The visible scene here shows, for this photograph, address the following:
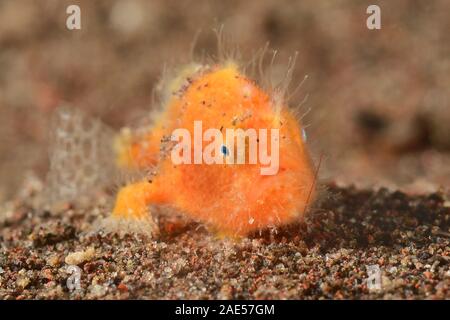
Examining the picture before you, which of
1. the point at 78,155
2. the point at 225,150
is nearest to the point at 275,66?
the point at 78,155

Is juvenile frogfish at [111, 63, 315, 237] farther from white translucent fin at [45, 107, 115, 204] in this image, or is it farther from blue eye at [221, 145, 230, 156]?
white translucent fin at [45, 107, 115, 204]

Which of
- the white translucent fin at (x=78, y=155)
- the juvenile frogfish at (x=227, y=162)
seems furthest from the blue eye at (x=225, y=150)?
the white translucent fin at (x=78, y=155)

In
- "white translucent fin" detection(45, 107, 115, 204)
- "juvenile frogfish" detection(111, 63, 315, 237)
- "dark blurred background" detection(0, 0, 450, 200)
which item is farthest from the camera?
"dark blurred background" detection(0, 0, 450, 200)

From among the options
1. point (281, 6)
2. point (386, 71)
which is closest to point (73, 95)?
point (281, 6)

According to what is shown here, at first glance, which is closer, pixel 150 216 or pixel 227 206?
pixel 227 206

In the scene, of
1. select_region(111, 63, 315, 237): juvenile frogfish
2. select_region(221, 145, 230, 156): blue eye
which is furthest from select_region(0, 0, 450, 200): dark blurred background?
select_region(221, 145, 230, 156): blue eye
